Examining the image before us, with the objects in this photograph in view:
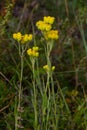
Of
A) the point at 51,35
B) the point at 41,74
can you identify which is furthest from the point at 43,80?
the point at 41,74

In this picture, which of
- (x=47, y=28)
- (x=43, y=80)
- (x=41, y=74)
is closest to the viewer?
(x=47, y=28)

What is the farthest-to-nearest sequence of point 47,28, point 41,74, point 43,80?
point 41,74 → point 43,80 → point 47,28

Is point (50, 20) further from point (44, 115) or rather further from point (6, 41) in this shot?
point (6, 41)

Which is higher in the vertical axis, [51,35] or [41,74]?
[51,35]

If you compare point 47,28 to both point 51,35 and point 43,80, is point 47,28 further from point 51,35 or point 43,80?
point 43,80

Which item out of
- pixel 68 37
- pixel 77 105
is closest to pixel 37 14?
pixel 68 37

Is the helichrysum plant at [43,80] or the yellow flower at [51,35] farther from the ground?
the yellow flower at [51,35]

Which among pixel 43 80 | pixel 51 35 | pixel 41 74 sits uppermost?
pixel 51 35

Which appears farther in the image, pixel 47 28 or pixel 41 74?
pixel 41 74
